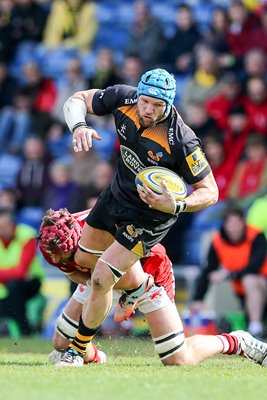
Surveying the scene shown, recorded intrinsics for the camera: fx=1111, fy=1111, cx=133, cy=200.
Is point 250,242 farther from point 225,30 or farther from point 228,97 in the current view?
point 225,30

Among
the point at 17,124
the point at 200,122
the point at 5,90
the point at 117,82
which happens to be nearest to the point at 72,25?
the point at 5,90

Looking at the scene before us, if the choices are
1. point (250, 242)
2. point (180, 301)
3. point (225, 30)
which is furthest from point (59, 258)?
point (225, 30)

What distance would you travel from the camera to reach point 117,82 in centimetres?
1684

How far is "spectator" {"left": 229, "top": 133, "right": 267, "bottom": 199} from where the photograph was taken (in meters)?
14.3

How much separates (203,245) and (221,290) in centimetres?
113

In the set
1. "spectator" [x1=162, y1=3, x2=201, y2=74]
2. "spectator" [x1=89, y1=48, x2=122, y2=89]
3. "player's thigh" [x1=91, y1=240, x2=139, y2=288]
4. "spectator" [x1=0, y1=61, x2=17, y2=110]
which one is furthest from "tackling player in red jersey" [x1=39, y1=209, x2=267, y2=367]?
"spectator" [x1=0, y1=61, x2=17, y2=110]

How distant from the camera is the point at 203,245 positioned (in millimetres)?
14328

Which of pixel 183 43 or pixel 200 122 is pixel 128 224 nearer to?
pixel 200 122

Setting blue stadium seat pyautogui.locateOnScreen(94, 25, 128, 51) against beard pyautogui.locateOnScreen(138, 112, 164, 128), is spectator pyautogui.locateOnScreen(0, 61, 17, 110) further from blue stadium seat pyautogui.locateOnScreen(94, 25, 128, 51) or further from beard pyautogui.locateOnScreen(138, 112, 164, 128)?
beard pyautogui.locateOnScreen(138, 112, 164, 128)

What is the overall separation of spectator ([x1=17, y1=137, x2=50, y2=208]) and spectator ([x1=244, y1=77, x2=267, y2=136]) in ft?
10.4

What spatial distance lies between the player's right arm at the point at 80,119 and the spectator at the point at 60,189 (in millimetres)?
6281

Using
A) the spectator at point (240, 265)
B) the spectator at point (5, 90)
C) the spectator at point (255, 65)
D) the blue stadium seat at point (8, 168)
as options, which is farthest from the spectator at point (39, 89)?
the spectator at point (240, 265)

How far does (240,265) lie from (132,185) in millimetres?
4594

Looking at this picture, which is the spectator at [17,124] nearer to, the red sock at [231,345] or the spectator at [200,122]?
the spectator at [200,122]
